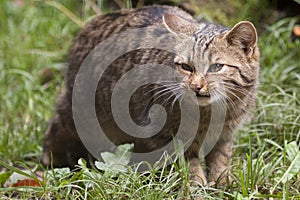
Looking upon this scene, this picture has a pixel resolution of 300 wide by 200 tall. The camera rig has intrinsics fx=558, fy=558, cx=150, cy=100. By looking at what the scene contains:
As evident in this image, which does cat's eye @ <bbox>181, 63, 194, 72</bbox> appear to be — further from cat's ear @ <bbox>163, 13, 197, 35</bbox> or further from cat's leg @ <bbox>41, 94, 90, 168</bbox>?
cat's leg @ <bbox>41, 94, 90, 168</bbox>

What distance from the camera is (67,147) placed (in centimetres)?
483

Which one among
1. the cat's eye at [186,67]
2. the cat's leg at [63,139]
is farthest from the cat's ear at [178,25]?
the cat's leg at [63,139]

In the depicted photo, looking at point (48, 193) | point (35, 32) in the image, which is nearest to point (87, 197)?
point (48, 193)

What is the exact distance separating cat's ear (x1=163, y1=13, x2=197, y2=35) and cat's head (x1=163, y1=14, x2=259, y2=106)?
0.07m

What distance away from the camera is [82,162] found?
3623 mm

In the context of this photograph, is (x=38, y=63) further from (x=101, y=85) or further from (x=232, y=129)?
(x=232, y=129)

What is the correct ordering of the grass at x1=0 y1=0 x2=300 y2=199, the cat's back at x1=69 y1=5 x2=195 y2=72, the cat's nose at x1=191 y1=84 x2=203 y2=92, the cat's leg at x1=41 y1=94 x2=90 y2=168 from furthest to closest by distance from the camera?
the cat's leg at x1=41 y1=94 x2=90 y2=168, the cat's back at x1=69 y1=5 x2=195 y2=72, the grass at x1=0 y1=0 x2=300 y2=199, the cat's nose at x1=191 y1=84 x2=203 y2=92

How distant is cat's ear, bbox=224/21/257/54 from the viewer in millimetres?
3451

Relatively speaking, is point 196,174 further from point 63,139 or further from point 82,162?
point 63,139

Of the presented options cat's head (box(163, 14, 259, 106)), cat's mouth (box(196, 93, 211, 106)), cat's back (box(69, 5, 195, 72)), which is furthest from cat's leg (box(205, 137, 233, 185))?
cat's back (box(69, 5, 195, 72))

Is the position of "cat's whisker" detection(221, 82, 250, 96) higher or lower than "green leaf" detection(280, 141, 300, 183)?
higher

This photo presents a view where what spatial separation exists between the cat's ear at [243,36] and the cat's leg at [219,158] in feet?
2.31

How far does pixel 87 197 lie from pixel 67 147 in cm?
139

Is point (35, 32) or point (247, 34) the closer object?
point (247, 34)
